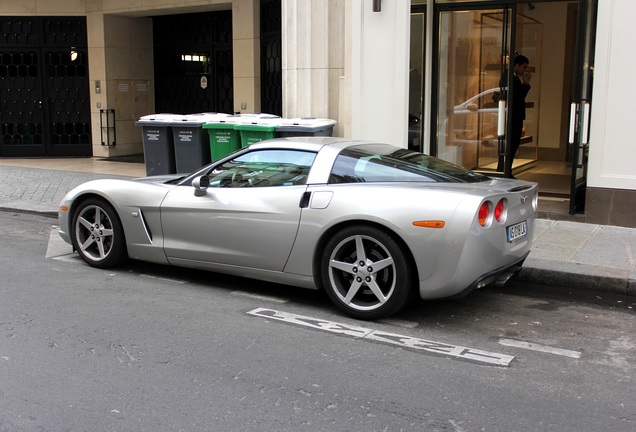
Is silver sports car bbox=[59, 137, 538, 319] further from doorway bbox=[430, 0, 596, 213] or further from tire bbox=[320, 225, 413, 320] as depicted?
doorway bbox=[430, 0, 596, 213]

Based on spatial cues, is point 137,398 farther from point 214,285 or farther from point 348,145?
point 348,145

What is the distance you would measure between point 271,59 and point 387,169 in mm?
9621

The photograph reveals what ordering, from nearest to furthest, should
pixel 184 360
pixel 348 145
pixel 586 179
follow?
1. pixel 184 360
2. pixel 348 145
3. pixel 586 179

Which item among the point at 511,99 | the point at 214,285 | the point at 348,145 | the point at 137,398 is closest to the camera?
the point at 137,398

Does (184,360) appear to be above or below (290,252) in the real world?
below

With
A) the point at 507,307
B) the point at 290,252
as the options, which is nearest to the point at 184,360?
the point at 290,252

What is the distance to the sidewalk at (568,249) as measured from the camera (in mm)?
6660

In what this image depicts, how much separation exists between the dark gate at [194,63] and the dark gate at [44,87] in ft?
6.18

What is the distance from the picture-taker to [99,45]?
16.9 m

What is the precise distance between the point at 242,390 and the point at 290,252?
5.87 feet

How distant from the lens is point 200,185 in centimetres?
629

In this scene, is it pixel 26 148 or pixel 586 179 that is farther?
pixel 26 148

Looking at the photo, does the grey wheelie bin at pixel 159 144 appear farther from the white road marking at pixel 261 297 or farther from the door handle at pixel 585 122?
the door handle at pixel 585 122

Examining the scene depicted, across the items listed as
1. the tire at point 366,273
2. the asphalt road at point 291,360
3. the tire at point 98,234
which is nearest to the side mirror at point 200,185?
the asphalt road at point 291,360
